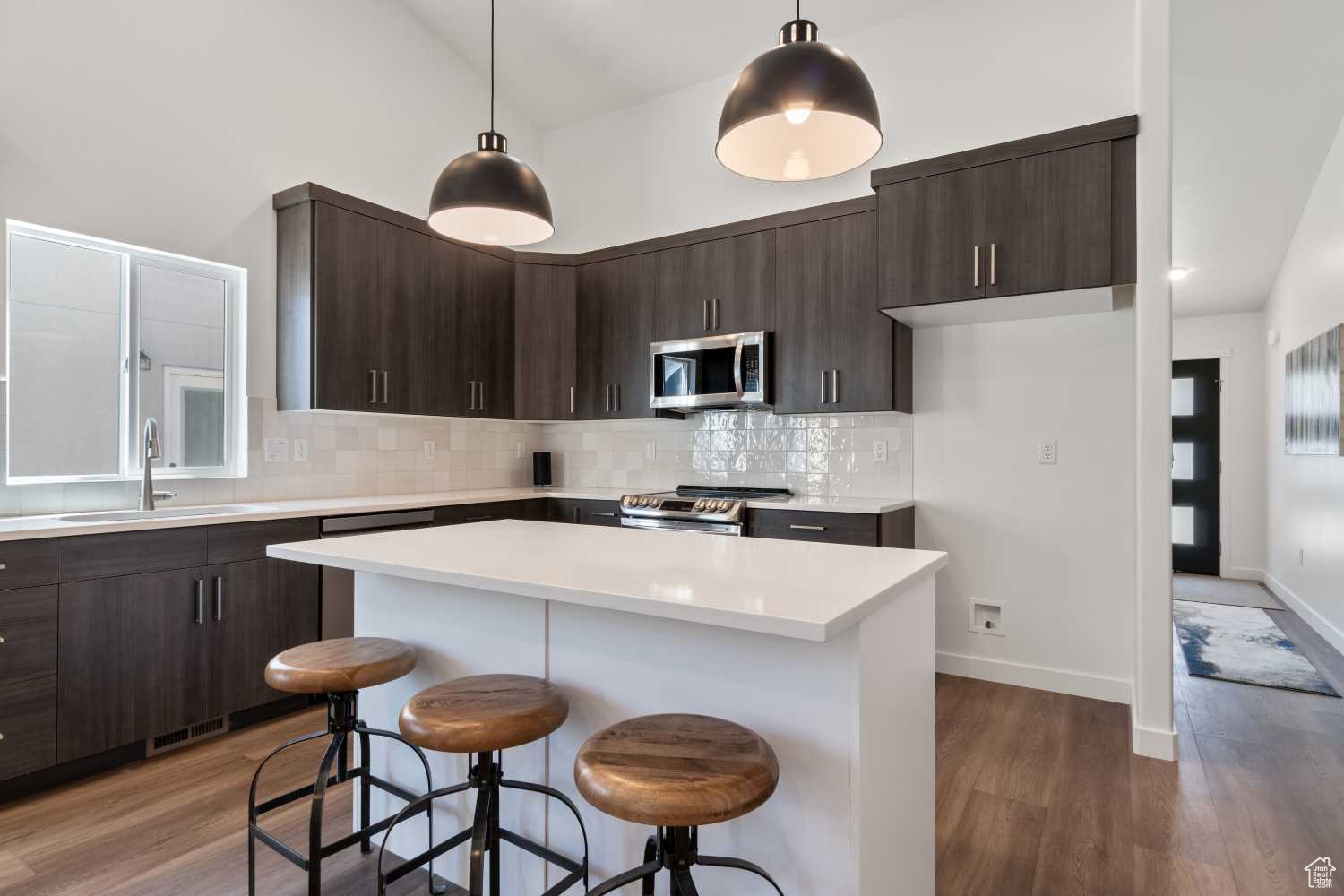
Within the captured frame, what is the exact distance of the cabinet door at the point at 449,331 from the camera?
381 centimetres

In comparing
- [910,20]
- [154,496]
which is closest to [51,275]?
[154,496]

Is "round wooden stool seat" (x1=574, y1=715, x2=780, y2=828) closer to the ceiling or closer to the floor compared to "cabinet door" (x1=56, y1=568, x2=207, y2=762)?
closer to the ceiling

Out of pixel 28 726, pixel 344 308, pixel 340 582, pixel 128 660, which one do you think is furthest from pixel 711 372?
pixel 28 726

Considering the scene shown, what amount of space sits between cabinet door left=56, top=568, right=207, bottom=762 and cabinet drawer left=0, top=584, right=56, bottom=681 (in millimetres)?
31

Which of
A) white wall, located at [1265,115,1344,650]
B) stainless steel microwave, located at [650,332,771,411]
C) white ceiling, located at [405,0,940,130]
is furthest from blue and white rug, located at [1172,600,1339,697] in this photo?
white ceiling, located at [405,0,940,130]

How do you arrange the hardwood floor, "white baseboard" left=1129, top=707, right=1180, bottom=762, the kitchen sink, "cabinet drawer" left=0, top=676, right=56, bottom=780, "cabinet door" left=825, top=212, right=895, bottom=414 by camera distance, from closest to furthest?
the hardwood floor
"cabinet drawer" left=0, top=676, right=56, bottom=780
"white baseboard" left=1129, top=707, right=1180, bottom=762
the kitchen sink
"cabinet door" left=825, top=212, right=895, bottom=414

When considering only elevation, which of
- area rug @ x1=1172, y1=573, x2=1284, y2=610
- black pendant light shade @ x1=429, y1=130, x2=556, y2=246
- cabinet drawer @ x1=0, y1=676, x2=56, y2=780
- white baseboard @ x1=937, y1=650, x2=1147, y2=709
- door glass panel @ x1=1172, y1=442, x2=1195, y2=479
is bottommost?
area rug @ x1=1172, y1=573, x2=1284, y2=610

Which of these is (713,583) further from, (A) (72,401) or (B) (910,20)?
(B) (910,20)

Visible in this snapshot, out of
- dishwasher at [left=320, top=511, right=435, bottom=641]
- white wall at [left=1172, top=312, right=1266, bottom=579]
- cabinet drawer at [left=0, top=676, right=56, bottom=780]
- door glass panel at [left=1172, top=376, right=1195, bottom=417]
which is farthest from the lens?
door glass panel at [left=1172, top=376, right=1195, bottom=417]

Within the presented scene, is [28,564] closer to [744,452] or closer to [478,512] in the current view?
[478,512]

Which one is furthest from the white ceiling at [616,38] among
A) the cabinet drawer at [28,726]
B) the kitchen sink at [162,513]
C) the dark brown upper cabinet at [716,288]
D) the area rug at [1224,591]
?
the area rug at [1224,591]

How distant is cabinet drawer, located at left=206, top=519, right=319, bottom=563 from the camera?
8.71ft

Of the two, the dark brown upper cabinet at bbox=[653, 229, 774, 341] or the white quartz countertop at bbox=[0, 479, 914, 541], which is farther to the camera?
the dark brown upper cabinet at bbox=[653, 229, 774, 341]

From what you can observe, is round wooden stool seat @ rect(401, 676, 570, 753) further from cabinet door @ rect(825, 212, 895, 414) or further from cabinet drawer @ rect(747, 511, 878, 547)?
cabinet door @ rect(825, 212, 895, 414)
